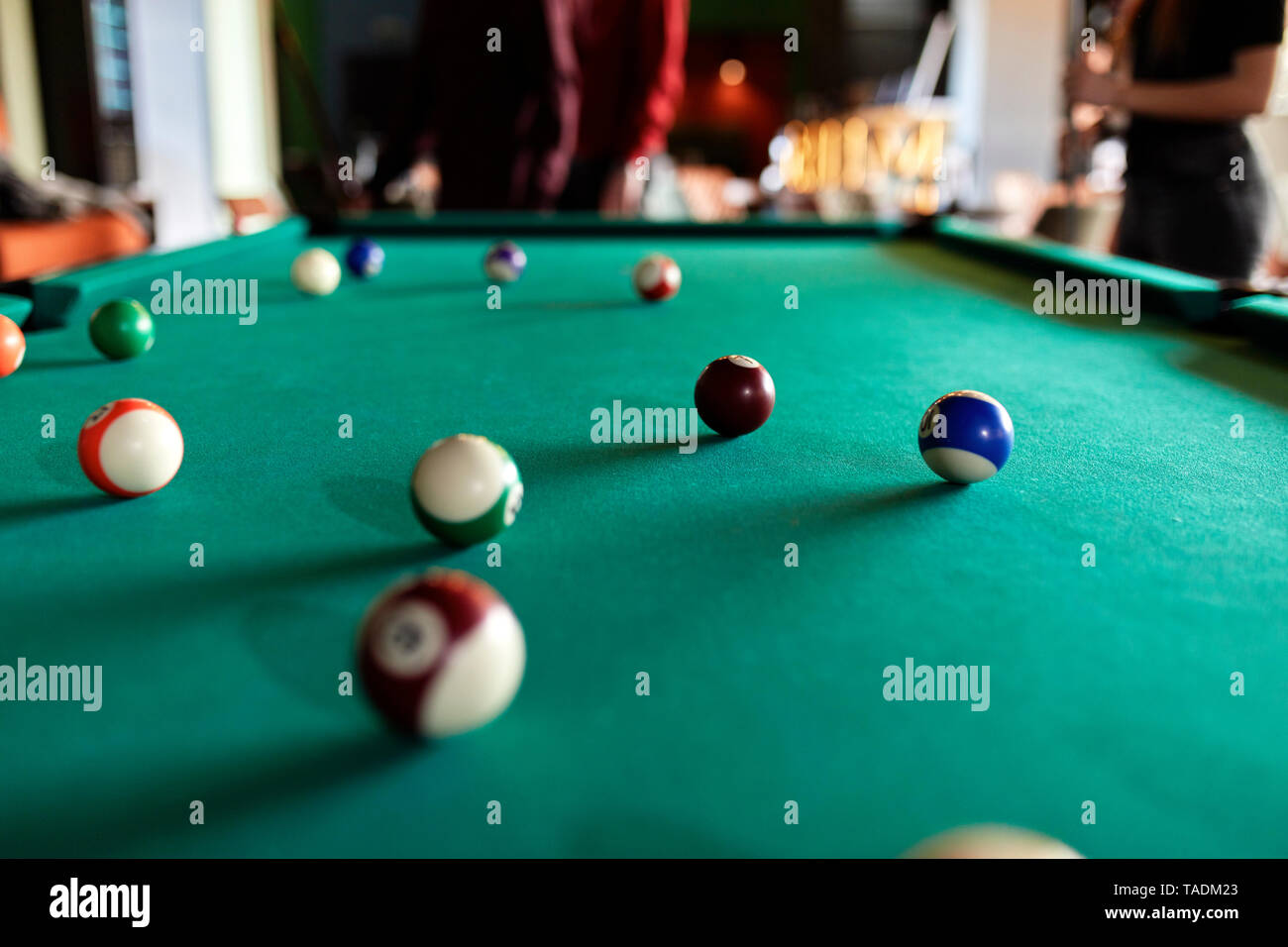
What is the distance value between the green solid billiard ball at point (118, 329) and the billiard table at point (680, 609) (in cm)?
4

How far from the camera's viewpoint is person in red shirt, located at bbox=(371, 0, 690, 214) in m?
4.64

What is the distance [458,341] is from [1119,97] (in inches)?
81.3

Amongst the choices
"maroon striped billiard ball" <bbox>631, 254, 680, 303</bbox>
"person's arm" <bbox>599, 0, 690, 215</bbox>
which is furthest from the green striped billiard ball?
"person's arm" <bbox>599, 0, 690, 215</bbox>

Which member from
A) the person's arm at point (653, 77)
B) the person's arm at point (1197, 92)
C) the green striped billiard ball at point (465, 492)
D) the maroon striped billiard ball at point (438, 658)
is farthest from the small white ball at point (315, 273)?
the person's arm at point (653, 77)

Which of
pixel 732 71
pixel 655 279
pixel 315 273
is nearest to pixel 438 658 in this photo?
pixel 655 279

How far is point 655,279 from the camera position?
257 cm

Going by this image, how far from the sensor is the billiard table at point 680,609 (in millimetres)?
637

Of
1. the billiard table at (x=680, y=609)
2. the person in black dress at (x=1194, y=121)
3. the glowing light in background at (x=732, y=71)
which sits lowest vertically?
the billiard table at (x=680, y=609)

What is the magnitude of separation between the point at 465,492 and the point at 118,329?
123 centimetres

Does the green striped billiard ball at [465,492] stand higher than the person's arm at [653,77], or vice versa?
the person's arm at [653,77]

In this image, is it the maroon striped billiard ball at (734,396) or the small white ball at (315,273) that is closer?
the maroon striped billiard ball at (734,396)

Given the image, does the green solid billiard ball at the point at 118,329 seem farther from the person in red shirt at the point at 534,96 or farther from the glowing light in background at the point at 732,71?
the glowing light in background at the point at 732,71

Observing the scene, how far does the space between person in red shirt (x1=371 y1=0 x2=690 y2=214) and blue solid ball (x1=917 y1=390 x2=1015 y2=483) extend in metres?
3.84

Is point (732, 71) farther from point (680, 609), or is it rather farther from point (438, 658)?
point (438, 658)
